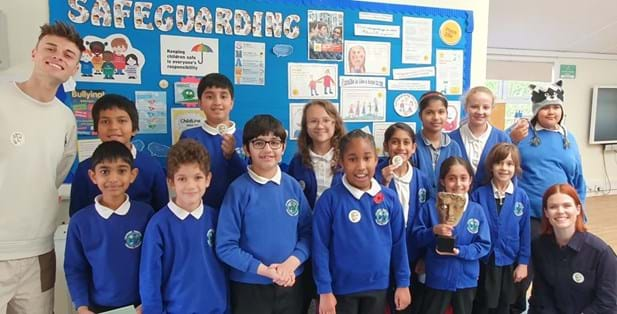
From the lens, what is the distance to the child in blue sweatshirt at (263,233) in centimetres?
154

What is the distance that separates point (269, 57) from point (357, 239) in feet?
3.98

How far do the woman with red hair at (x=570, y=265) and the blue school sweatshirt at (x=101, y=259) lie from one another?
1.85 meters

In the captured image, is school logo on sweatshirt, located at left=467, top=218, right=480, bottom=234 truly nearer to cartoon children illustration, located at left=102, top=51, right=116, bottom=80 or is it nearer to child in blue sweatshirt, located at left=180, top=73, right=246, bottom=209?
child in blue sweatshirt, located at left=180, top=73, right=246, bottom=209

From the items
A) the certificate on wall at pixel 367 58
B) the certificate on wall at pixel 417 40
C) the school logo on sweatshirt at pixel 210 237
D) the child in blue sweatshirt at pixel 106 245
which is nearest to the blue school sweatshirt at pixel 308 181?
the school logo on sweatshirt at pixel 210 237

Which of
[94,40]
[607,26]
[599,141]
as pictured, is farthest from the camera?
[599,141]

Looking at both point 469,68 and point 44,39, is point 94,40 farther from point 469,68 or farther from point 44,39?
point 469,68

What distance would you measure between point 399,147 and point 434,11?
1.22 m

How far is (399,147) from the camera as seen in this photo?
6.32 feet

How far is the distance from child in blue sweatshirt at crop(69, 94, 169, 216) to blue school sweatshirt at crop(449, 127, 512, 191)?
151cm

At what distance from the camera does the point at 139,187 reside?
5.85 ft

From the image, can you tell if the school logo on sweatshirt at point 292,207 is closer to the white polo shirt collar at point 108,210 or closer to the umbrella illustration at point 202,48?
the white polo shirt collar at point 108,210

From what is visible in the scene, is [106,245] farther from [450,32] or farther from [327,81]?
[450,32]

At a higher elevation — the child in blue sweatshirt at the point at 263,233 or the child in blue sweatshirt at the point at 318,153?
the child in blue sweatshirt at the point at 318,153

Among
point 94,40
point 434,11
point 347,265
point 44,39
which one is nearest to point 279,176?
point 347,265
